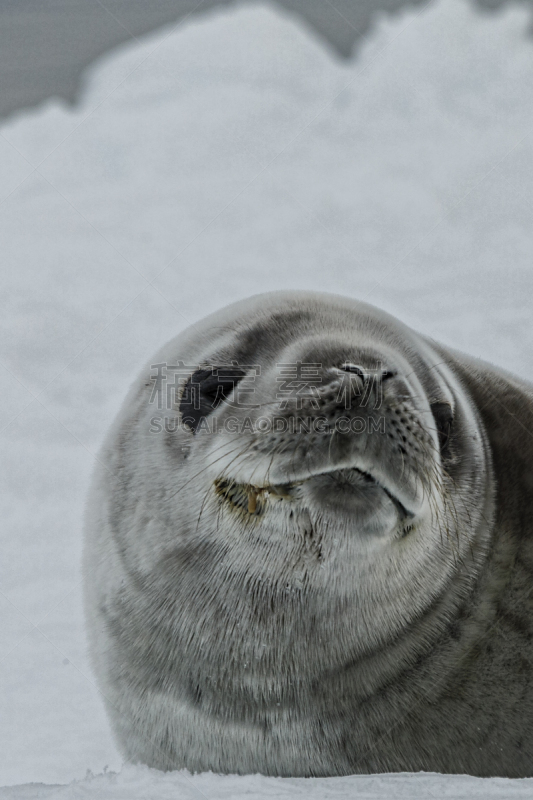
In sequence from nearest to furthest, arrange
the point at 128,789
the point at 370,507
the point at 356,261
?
the point at 370,507 < the point at 128,789 < the point at 356,261

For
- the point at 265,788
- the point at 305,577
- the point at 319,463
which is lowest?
the point at 265,788

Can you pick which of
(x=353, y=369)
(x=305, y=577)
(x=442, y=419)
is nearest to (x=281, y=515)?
(x=305, y=577)

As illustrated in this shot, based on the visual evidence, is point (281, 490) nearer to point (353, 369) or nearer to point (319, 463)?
point (319, 463)

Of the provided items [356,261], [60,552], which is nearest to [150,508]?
[60,552]

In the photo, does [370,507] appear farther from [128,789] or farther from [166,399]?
[128,789]

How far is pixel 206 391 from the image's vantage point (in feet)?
8.15

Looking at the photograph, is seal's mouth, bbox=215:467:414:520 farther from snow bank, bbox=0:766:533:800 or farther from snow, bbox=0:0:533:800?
snow, bbox=0:0:533:800

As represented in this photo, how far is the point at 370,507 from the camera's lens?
6.82 ft

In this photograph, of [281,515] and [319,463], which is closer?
[319,463]

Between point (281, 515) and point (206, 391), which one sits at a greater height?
point (206, 391)

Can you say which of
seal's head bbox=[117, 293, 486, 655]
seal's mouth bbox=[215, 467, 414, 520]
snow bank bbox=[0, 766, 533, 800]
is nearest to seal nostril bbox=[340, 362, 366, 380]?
seal's head bbox=[117, 293, 486, 655]

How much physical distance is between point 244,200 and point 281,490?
166 inches

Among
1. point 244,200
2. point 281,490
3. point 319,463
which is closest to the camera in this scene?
point 319,463

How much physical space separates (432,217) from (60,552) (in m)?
3.64
